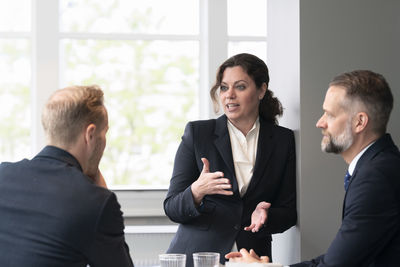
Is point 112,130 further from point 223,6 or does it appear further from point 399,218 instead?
point 399,218

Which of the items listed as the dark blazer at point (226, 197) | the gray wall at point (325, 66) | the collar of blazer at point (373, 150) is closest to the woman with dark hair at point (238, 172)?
the dark blazer at point (226, 197)

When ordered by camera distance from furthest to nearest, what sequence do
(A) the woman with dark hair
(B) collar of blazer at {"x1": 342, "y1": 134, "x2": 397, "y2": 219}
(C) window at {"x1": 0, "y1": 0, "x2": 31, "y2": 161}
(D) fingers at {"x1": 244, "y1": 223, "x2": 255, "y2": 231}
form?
(C) window at {"x1": 0, "y1": 0, "x2": 31, "y2": 161} < (A) the woman with dark hair < (D) fingers at {"x1": 244, "y1": 223, "x2": 255, "y2": 231} < (B) collar of blazer at {"x1": 342, "y1": 134, "x2": 397, "y2": 219}

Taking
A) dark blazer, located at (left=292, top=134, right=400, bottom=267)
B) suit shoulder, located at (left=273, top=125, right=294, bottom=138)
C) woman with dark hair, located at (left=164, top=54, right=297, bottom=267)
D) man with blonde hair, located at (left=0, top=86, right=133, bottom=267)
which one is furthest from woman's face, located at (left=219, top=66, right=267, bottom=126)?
man with blonde hair, located at (left=0, top=86, right=133, bottom=267)

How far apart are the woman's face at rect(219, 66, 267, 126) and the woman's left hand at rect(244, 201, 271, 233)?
0.50 m

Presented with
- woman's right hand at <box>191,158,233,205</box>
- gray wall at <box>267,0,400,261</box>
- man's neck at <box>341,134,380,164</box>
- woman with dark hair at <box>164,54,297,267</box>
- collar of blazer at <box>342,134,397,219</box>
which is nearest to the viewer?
collar of blazer at <box>342,134,397,219</box>

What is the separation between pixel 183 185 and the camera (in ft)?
10.6

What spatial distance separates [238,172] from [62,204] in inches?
58.9

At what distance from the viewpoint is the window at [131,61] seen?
5504 mm

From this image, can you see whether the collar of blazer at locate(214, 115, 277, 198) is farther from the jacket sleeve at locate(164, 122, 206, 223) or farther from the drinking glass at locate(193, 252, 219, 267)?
the drinking glass at locate(193, 252, 219, 267)

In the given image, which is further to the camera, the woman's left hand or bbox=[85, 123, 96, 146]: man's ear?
the woman's left hand

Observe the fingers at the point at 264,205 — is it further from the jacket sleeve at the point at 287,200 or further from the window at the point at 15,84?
the window at the point at 15,84

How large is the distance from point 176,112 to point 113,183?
855 mm

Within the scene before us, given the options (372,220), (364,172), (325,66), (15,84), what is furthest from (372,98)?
(15,84)

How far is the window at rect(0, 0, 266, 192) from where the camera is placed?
5504mm
